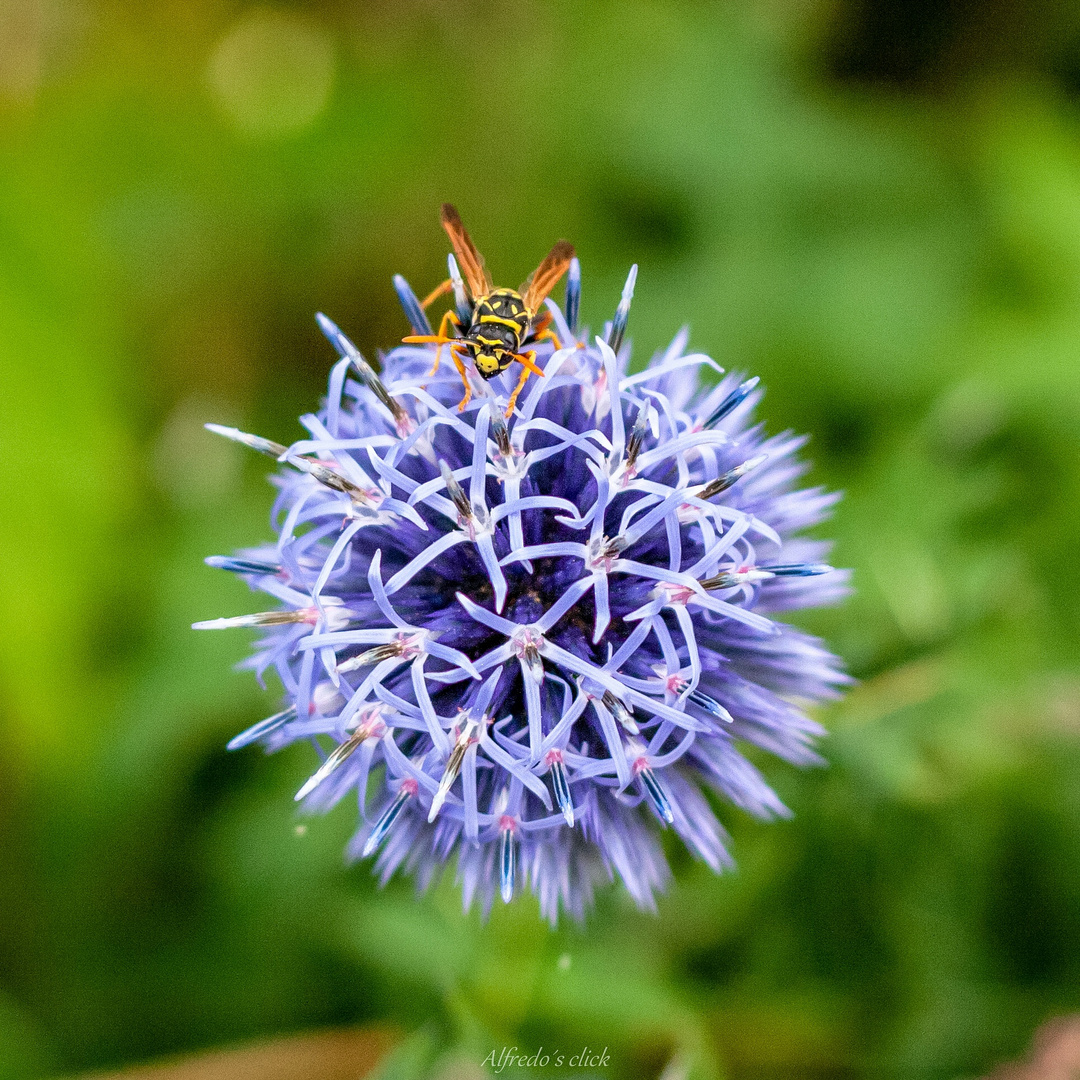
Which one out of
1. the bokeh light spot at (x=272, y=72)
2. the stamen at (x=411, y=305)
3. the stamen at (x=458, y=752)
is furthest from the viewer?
the bokeh light spot at (x=272, y=72)

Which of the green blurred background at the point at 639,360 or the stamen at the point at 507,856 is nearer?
the stamen at the point at 507,856

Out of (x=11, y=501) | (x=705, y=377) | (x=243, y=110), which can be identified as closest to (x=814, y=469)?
(x=705, y=377)

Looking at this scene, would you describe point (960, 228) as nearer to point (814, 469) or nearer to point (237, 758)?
point (814, 469)

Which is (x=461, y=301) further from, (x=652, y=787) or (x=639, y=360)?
(x=639, y=360)

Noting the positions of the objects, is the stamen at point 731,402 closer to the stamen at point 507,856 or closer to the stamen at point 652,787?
the stamen at point 652,787

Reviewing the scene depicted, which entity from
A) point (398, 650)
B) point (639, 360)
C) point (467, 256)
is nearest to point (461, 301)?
point (467, 256)

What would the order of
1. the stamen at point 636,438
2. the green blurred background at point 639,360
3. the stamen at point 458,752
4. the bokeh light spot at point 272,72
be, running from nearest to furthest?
the stamen at point 458,752
the stamen at point 636,438
the green blurred background at point 639,360
the bokeh light spot at point 272,72

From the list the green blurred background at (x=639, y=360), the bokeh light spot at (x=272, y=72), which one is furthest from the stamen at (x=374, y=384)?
the bokeh light spot at (x=272, y=72)
